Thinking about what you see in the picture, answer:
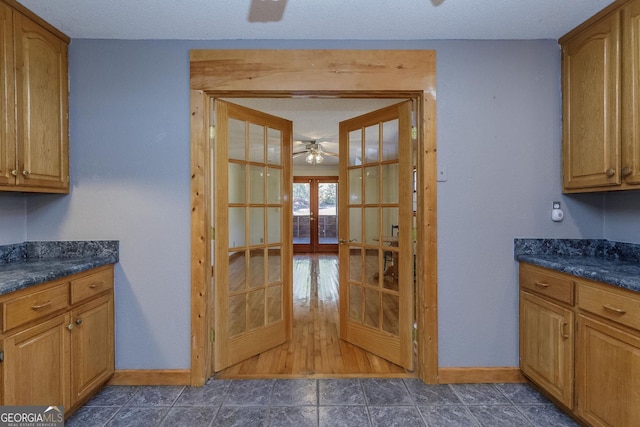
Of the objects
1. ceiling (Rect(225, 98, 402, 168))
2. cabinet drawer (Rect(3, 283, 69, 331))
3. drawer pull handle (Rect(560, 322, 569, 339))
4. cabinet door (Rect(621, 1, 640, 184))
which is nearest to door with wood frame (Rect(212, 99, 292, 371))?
ceiling (Rect(225, 98, 402, 168))

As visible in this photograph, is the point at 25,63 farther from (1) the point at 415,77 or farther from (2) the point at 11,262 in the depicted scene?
(1) the point at 415,77

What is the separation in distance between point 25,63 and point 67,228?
103cm

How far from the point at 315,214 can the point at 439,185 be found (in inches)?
267

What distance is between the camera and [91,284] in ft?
5.99

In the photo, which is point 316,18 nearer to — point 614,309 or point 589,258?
point 614,309

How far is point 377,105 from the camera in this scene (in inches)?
120

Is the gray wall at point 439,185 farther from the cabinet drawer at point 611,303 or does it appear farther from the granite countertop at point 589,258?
the cabinet drawer at point 611,303

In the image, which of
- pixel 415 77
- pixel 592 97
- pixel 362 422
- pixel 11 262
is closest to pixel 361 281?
pixel 362 422

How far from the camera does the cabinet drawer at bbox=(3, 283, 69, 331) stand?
1343 millimetres

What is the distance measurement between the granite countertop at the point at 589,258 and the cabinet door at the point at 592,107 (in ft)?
1.39

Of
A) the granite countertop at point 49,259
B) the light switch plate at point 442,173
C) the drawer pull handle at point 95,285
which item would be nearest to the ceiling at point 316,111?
the light switch plate at point 442,173

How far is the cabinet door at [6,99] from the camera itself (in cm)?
161

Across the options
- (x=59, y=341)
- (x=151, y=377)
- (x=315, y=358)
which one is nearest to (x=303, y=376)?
(x=315, y=358)

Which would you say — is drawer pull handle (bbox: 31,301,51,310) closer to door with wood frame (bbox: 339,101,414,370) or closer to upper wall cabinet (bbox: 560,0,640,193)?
door with wood frame (bbox: 339,101,414,370)
